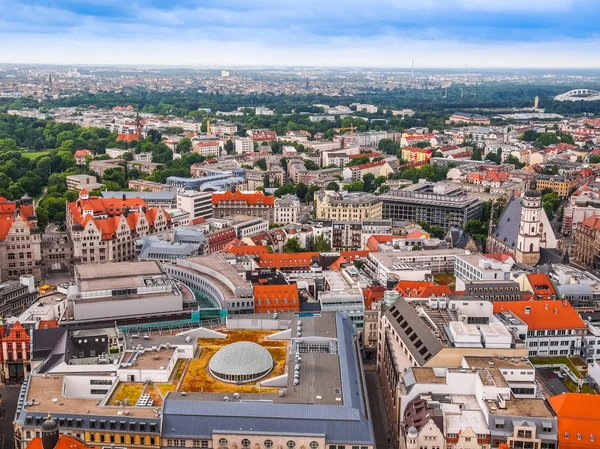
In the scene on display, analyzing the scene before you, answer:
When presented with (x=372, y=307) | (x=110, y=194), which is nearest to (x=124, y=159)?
(x=110, y=194)

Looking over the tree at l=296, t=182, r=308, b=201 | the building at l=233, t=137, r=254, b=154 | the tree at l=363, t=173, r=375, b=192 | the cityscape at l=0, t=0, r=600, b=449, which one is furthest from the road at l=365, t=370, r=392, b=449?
the building at l=233, t=137, r=254, b=154

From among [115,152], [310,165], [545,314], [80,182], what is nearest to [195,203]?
[80,182]

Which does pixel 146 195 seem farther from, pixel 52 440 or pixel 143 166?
→ pixel 52 440

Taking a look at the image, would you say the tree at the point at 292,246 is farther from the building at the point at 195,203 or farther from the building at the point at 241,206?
the building at the point at 195,203

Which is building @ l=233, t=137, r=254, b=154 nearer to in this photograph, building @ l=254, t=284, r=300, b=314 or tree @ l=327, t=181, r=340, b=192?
tree @ l=327, t=181, r=340, b=192

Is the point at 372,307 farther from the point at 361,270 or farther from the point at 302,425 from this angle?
the point at 302,425

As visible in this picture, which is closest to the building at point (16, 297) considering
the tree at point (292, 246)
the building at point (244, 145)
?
the tree at point (292, 246)

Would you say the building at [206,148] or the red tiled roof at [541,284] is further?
the building at [206,148]
